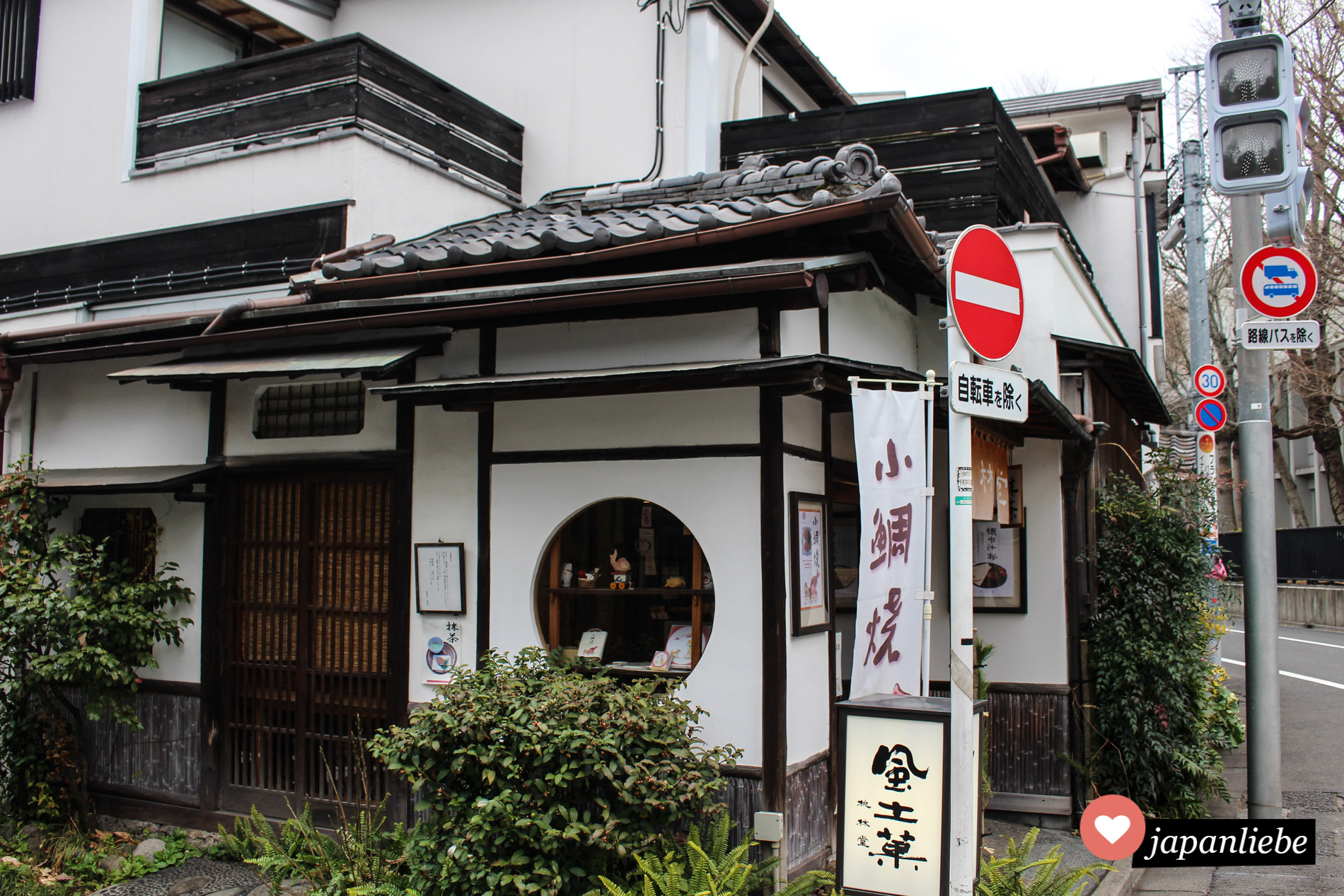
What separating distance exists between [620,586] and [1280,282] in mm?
6326

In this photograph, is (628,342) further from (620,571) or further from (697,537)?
(620,571)

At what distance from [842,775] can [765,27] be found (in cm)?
953

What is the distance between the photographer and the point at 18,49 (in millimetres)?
12445

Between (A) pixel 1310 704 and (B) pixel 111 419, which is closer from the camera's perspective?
(B) pixel 111 419

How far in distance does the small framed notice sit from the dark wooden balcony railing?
4.67 m

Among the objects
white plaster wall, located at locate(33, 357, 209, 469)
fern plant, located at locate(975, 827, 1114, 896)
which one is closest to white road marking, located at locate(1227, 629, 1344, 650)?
fern plant, located at locate(975, 827, 1114, 896)

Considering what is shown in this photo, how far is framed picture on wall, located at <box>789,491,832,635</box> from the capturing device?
7395 mm

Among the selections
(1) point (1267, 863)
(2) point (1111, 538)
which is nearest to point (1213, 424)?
(2) point (1111, 538)

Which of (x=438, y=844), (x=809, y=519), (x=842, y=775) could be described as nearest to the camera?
(x=842, y=775)

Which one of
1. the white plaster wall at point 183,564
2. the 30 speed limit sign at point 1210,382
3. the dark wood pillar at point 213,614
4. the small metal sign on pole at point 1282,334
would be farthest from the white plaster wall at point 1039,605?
the 30 speed limit sign at point 1210,382

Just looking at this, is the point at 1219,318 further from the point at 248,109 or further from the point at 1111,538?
the point at 248,109

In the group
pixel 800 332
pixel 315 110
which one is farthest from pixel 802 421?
pixel 315 110

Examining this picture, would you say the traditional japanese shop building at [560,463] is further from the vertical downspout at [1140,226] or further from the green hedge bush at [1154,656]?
the vertical downspout at [1140,226]

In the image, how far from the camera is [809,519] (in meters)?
7.82
